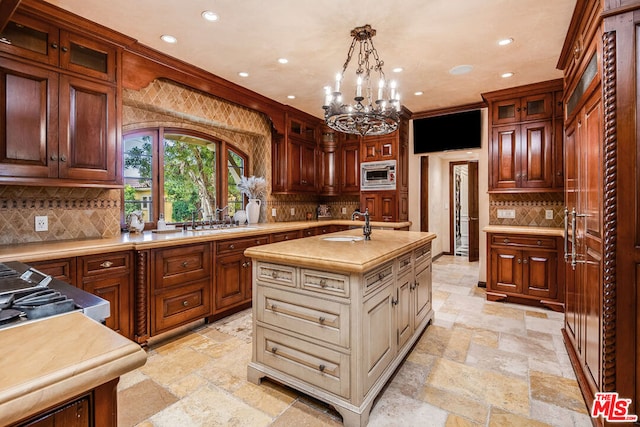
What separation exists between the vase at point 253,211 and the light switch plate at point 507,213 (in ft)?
11.2

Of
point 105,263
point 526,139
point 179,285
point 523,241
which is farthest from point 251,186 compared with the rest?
point 526,139

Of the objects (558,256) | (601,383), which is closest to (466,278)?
(558,256)

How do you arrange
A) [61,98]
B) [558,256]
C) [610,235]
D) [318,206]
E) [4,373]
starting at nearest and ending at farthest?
[4,373]
[610,235]
[61,98]
[558,256]
[318,206]

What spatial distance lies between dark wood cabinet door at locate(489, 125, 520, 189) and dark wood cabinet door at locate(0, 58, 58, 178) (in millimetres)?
4634

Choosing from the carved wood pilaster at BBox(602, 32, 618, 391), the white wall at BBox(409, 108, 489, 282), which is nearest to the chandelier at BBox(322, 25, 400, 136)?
the carved wood pilaster at BBox(602, 32, 618, 391)

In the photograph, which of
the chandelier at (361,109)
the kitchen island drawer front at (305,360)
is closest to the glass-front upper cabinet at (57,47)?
the chandelier at (361,109)

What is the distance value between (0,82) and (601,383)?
4.08 meters

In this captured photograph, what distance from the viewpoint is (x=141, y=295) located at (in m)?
2.60

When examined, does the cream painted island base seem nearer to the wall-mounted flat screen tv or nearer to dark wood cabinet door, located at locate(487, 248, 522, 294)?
dark wood cabinet door, located at locate(487, 248, 522, 294)

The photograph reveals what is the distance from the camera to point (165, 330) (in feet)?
9.09

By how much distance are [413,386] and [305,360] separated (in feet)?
2.59

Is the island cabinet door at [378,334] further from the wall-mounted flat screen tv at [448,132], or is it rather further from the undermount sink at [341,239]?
the wall-mounted flat screen tv at [448,132]

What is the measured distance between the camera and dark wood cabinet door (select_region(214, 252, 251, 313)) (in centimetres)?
322

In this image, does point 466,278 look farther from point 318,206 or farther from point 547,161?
point 318,206
